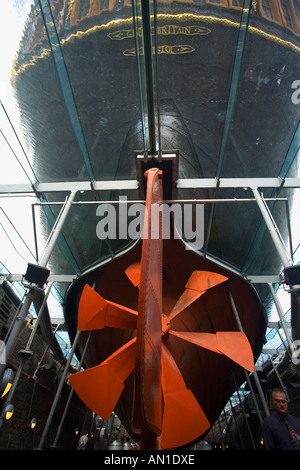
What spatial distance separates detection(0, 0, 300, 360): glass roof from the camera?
5992mm

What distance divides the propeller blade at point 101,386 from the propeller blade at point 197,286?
159cm

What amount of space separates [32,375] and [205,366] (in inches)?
282

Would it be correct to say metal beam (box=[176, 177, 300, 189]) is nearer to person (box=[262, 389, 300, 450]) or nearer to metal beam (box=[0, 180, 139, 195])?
metal beam (box=[0, 180, 139, 195])

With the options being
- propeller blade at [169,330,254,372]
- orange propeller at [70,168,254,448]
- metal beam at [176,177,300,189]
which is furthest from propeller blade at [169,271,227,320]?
metal beam at [176,177,300,189]

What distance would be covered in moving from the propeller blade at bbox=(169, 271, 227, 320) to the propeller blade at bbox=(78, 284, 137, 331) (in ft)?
3.12

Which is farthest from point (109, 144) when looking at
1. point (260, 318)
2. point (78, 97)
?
point (260, 318)

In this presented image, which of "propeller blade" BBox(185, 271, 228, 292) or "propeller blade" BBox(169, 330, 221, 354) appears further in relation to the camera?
"propeller blade" BBox(185, 271, 228, 292)

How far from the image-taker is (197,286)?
5.81 m

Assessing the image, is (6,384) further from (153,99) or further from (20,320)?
(153,99)

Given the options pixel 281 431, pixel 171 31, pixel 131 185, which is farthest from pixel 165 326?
pixel 171 31

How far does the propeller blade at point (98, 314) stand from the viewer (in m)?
5.09

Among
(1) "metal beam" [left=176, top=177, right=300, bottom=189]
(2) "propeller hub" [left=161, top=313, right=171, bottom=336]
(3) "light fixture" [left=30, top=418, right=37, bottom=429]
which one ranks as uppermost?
(1) "metal beam" [left=176, top=177, right=300, bottom=189]

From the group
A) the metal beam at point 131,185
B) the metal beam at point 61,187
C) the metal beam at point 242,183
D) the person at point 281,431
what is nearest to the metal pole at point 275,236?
the metal beam at point 242,183
